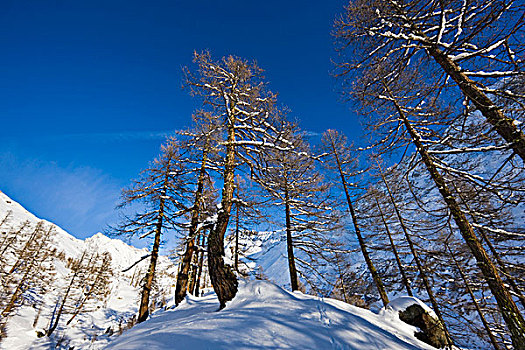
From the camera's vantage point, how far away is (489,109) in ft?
10.2

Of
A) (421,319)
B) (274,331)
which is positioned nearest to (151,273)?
(274,331)

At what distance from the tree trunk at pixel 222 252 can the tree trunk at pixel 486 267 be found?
4354 mm

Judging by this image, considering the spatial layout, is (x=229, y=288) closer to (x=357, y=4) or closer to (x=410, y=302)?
(x=410, y=302)

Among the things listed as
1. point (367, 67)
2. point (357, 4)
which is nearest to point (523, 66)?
point (367, 67)

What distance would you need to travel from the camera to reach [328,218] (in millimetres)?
9008

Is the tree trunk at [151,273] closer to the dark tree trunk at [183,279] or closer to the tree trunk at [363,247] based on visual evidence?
the dark tree trunk at [183,279]

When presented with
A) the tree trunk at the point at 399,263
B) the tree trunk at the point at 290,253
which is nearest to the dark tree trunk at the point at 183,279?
the tree trunk at the point at 290,253

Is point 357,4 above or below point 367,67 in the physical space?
above

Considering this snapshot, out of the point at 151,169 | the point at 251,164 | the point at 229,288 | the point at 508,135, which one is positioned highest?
the point at 151,169

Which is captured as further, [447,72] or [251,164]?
[251,164]

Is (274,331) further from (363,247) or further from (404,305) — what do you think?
(363,247)

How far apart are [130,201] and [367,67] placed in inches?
396

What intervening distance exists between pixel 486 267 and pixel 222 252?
16.6ft

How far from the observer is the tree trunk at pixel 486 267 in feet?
10.1
